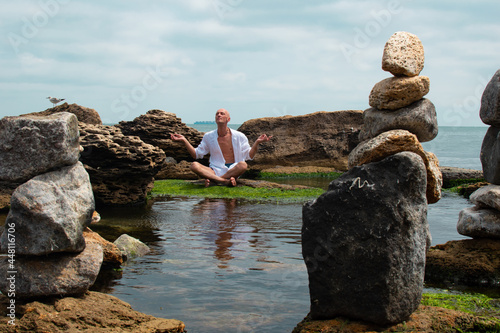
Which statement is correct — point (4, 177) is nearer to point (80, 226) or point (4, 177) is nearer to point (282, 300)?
point (80, 226)

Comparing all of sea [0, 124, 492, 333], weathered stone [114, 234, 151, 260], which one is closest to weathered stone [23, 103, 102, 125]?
sea [0, 124, 492, 333]

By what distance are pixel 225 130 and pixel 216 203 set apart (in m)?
2.86

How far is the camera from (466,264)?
6266 millimetres

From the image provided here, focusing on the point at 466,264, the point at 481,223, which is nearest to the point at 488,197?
the point at 481,223

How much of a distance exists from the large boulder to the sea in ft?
32.8

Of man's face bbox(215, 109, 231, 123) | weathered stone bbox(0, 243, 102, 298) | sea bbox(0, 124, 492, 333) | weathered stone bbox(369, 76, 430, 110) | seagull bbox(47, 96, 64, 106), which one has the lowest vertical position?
sea bbox(0, 124, 492, 333)

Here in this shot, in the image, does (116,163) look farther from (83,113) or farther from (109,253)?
(83,113)

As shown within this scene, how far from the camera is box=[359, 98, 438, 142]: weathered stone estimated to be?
20.6ft

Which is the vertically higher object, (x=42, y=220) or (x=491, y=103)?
(x=491, y=103)

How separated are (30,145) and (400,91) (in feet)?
13.3

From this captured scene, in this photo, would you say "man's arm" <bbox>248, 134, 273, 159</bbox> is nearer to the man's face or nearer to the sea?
the man's face

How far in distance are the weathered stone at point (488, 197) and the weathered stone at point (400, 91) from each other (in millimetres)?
1419

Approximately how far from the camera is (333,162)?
2080 cm

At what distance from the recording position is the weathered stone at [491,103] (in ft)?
20.7
